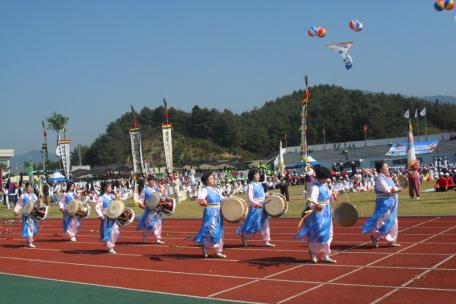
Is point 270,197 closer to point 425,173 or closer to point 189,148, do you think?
point 425,173

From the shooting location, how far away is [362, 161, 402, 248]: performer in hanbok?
10.4 metres

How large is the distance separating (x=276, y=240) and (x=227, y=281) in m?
4.47

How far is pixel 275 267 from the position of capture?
912 centimetres

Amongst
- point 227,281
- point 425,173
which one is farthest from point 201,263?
point 425,173

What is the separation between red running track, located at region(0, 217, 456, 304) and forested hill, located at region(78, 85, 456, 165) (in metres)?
63.7

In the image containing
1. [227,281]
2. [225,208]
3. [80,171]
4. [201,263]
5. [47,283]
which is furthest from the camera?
[80,171]

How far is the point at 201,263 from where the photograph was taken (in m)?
10.0

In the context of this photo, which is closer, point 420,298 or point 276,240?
point 420,298

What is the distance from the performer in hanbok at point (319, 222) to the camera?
359 inches

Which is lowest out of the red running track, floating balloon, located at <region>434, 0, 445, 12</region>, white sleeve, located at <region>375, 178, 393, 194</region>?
the red running track

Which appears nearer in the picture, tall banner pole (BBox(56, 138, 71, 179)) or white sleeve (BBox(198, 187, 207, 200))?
white sleeve (BBox(198, 187, 207, 200))

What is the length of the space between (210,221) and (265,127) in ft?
278

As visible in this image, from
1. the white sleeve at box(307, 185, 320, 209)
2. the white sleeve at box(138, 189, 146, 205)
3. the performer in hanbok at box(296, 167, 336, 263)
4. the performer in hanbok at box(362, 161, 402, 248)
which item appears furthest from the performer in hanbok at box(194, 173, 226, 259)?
the white sleeve at box(138, 189, 146, 205)

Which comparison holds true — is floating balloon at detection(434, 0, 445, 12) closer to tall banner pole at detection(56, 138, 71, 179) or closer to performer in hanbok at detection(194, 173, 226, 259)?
performer in hanbok at detection(194, 173, 226, 259)
